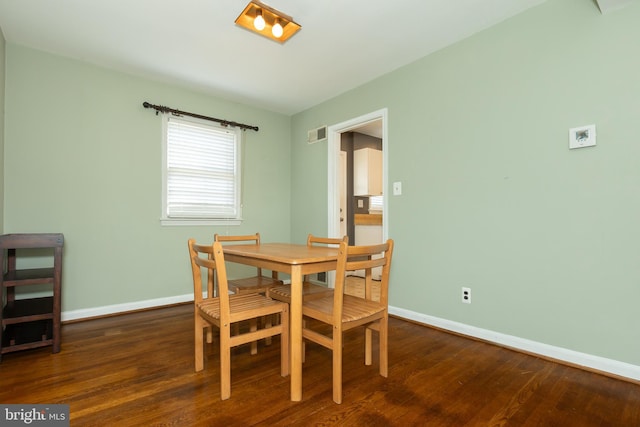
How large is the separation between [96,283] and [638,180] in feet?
13.4

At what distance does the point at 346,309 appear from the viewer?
171cm

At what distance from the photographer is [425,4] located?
2.09 metres

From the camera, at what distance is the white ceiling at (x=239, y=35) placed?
2113mm

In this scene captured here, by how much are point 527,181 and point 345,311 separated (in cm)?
155

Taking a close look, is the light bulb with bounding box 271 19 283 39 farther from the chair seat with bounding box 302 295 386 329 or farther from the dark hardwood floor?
the dark hardwood floor

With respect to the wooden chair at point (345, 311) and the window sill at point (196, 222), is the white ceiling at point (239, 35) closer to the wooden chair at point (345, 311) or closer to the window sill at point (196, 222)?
the window sill at point (196, 222)

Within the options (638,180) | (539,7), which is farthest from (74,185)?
(638,180)

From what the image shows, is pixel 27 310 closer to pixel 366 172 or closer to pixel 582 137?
pixel 582 137

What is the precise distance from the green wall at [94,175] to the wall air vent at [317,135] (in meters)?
1.19

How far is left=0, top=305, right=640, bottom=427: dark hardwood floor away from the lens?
4.63ft

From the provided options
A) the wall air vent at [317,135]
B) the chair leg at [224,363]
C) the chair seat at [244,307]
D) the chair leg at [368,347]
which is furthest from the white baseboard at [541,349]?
the wall air vent at [317,135]

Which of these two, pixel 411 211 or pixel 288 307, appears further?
pixel 411 211

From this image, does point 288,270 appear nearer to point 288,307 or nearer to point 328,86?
point 288,307

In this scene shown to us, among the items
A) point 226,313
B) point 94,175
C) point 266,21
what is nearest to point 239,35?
point 266,21
